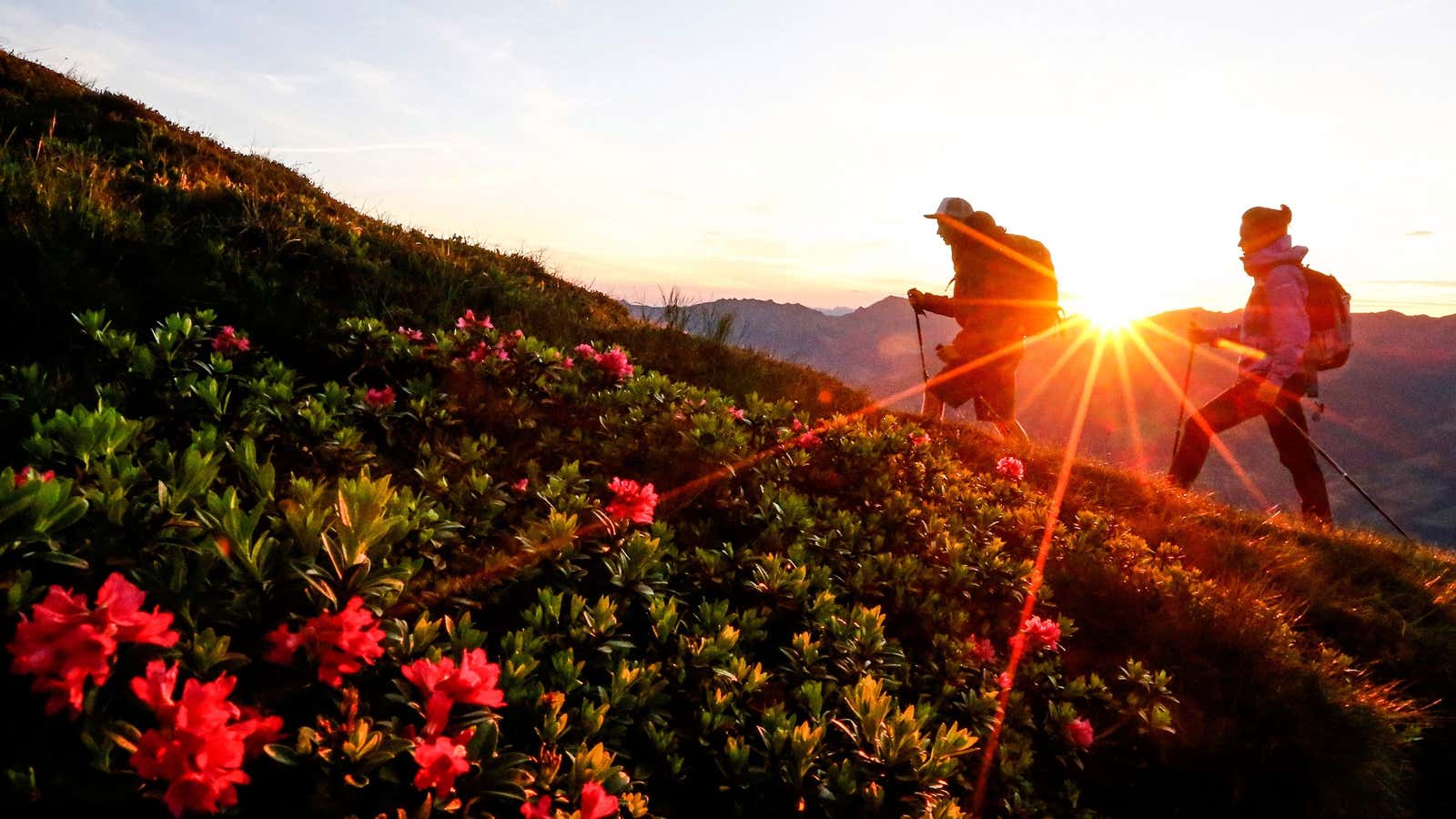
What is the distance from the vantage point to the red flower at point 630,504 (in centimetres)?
302

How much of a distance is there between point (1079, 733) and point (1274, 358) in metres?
6.28

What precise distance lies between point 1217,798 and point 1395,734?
4.45 feet

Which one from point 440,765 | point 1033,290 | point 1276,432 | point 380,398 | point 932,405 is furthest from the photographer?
point 1033,290

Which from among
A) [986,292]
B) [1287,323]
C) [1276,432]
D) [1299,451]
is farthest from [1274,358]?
[986,292]

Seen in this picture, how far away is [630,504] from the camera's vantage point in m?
3.04

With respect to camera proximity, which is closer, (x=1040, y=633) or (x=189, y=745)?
(x=189, y=745)

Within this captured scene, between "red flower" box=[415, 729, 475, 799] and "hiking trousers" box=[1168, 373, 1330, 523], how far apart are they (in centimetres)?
814

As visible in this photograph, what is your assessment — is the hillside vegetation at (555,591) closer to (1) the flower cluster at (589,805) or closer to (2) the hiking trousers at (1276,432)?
(1) the flower cluster at (589,805)

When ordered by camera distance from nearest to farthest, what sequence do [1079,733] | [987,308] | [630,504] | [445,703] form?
1. [445,703]
2. [630,504]
3. [1079,733]
4. [987,308]

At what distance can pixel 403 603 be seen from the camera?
231 centimetres

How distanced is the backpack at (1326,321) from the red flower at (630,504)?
26.9 feet

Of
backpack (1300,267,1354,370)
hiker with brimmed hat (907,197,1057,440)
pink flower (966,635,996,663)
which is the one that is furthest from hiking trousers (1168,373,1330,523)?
pink flower (966,635,996,663)

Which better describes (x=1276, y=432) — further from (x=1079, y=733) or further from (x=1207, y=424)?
(x=1079, y=733)

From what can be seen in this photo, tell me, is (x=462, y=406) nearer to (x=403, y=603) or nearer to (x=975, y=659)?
(x=403, y=603)
